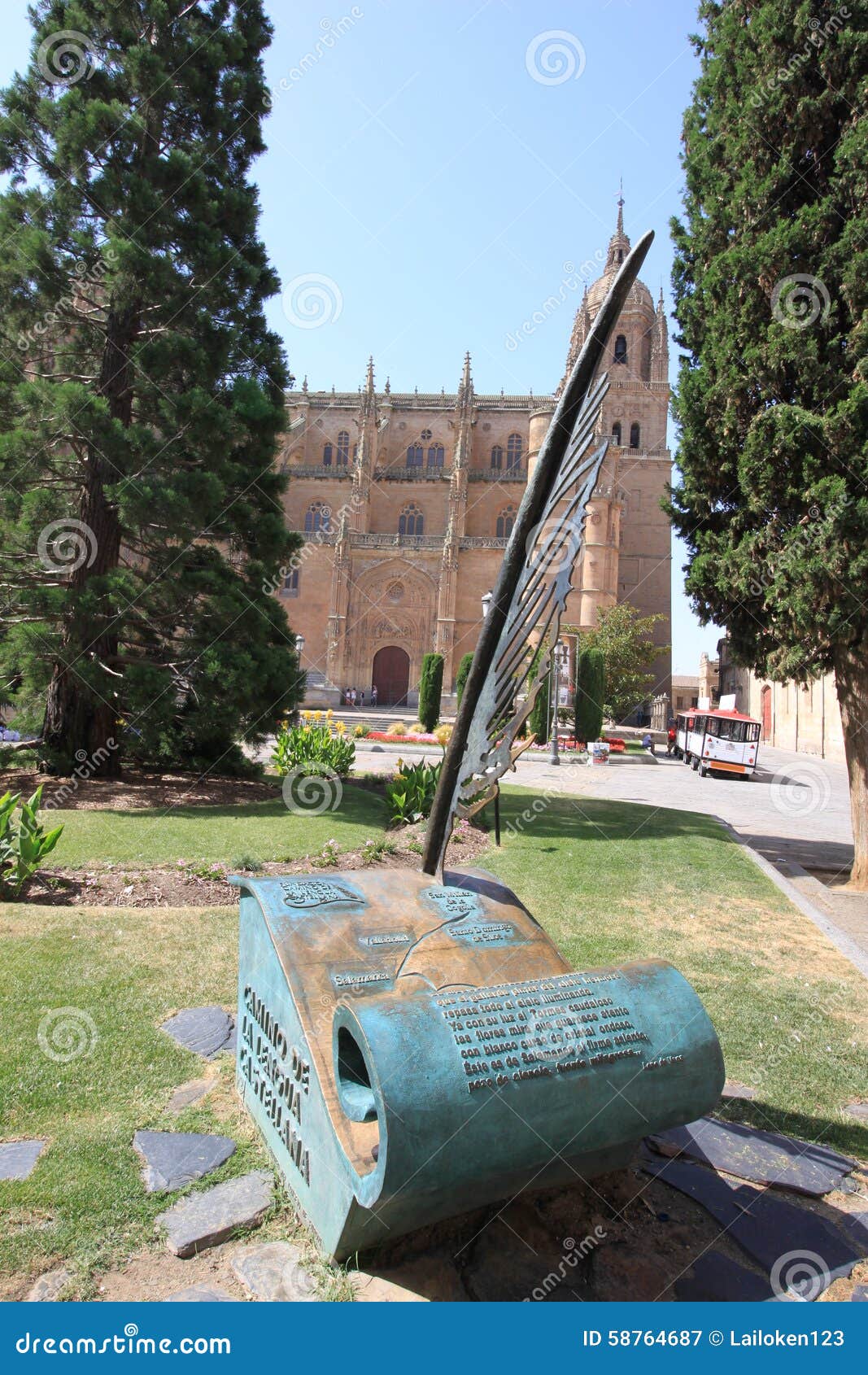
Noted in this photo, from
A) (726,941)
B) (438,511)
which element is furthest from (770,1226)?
(438,511)

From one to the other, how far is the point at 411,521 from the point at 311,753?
39.6 m

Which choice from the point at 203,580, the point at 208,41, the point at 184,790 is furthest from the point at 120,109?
the point at 184,790

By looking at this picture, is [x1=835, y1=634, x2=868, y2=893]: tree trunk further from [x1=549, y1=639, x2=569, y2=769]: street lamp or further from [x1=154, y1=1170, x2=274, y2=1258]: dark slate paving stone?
[x1=549, y1=639, x2=569, y2=769]: street lamp

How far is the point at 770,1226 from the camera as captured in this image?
2.91m

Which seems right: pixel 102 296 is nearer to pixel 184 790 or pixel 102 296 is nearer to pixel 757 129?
pixel 184 790

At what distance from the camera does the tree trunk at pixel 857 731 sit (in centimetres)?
876

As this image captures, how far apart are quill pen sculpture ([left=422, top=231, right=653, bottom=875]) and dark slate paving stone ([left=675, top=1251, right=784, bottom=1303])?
5.76ft

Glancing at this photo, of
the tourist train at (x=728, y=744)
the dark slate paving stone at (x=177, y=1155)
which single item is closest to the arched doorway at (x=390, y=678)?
the tourist train at (x=728, y=744)

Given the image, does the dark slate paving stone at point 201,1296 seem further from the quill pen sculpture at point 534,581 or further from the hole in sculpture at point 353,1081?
the quill pen sculpture at point 534,581

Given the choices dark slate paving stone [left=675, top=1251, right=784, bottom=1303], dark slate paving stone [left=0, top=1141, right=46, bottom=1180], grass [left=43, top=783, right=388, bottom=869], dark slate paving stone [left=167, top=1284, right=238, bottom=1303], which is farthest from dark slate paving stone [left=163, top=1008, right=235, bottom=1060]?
grass [left=43, top=783, right=388, bottom=869]

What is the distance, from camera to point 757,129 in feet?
29.2

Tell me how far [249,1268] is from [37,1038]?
213 cm

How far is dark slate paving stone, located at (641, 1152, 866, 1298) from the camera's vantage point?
2.70 meters

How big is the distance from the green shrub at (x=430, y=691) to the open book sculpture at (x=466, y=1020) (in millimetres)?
25925
